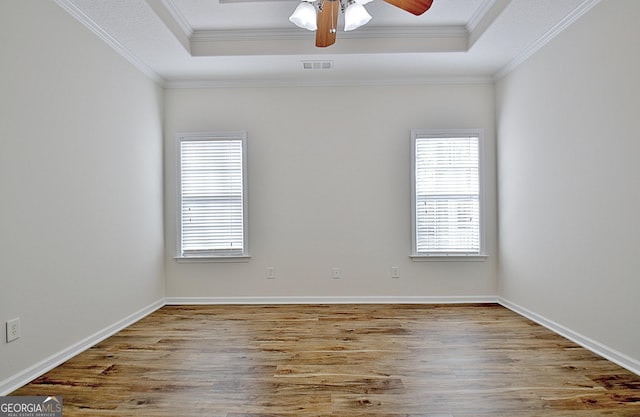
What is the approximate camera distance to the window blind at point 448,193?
4512 mm

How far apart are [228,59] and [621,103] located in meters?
3.42

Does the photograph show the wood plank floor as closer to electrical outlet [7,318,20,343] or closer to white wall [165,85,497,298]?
electrical outlet [7,318,20,343]

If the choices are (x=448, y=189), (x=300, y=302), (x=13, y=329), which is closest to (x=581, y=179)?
(x=448, y=189)

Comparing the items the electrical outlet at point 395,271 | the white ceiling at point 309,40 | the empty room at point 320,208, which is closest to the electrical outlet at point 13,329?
the empty room at point 320,208

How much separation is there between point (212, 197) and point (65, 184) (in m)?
1.81

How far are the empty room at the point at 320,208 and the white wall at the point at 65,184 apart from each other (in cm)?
2

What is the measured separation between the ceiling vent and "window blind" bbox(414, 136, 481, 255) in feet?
4.49

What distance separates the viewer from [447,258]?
14.8 feet

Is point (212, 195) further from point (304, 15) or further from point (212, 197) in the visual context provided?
point (304, 15)

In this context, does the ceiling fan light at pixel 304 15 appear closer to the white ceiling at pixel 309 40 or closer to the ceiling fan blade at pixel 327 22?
the ceiling fan blade at pixel 327 22

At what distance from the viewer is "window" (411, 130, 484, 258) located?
451cm

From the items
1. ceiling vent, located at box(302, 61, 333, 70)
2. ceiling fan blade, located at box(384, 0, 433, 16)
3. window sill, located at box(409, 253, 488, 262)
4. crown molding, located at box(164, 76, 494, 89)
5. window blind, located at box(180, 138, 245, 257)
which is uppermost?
ceiling vent, located at box(302, 61, 333, 70)

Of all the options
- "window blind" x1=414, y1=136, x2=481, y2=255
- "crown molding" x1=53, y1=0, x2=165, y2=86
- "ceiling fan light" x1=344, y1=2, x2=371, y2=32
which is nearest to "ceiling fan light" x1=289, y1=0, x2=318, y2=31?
"ceiling fan light" x1=344, y1=2, x2=371, y2=32

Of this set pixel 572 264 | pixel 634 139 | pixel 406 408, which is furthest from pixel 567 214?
pixel 406 408
